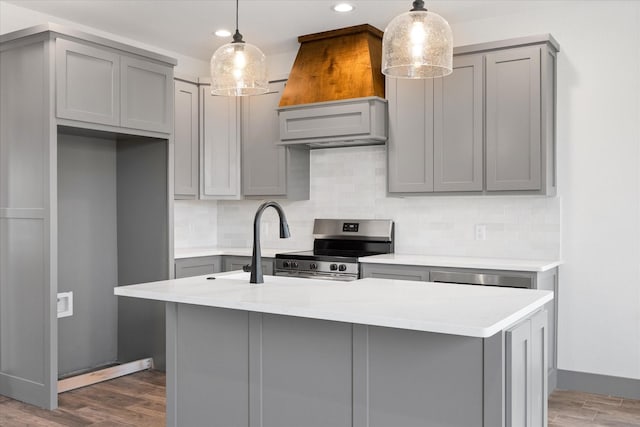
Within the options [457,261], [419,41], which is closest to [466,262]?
[457,261]

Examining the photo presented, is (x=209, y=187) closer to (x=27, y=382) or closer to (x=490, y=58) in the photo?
(x=27, y=382)

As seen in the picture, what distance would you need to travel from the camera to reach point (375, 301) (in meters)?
2.37

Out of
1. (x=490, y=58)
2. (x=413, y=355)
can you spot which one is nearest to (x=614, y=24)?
(x=490, y=58)

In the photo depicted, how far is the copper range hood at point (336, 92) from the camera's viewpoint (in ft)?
15.3

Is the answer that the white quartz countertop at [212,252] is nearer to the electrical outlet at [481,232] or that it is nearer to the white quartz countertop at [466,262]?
the white quartz countertop at [466,262]

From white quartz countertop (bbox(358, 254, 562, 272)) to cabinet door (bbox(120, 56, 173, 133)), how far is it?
186cm

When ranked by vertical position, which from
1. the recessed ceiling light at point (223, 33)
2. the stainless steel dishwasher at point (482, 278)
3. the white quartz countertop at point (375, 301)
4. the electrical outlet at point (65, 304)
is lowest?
the electrical outlet at point (65, 304)

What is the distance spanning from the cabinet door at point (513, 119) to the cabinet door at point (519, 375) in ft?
6.59

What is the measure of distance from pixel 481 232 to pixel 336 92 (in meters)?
1.56

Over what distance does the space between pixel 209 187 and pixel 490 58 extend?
2.60 meters

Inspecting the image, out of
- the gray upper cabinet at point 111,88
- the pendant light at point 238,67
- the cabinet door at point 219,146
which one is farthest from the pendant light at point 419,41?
the cabinet door at point 219,146

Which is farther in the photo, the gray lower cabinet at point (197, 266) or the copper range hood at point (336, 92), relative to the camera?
the gray lower cabinet at point (197, 266)

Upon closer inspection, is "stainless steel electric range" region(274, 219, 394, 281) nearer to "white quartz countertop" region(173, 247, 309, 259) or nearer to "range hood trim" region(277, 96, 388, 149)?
"white quartz countertop" region(173, 247, 309, 259)

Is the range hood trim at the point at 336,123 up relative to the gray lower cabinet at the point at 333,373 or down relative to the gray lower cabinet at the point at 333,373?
up
